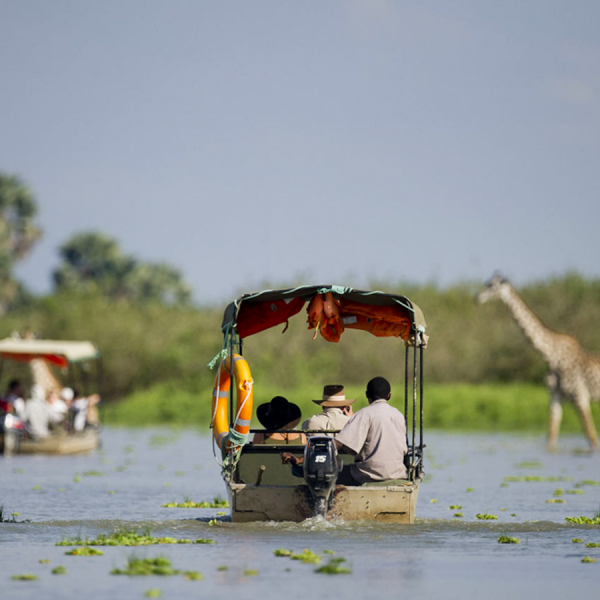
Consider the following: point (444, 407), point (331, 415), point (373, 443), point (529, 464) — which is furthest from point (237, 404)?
point (444, 407)

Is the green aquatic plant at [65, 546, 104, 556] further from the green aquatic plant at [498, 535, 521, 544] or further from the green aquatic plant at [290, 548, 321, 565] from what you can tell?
the green aquatic plant at [498, 535, 521, 544]

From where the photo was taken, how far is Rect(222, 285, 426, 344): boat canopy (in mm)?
14773

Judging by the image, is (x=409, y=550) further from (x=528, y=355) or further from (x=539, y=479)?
(x=528, y=355)

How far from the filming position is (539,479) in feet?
75.5

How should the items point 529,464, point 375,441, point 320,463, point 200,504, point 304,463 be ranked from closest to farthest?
point 320,463
point 304,463
point 375,441
point 200,504
point 529,464

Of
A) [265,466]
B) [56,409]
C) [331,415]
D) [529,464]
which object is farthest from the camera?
[56,409]

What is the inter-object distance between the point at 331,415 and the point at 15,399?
51.4ft

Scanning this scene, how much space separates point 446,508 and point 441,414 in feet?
83.9

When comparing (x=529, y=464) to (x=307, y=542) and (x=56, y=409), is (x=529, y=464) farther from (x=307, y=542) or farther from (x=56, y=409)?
(x=307, y=542)

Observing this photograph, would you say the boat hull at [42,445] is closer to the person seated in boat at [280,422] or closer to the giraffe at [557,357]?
the giraffe at [557,357]

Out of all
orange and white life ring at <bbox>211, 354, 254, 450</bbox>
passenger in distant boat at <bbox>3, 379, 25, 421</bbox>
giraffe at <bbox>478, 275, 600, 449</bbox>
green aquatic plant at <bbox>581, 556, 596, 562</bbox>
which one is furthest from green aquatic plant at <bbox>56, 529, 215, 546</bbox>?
giraffe at <bbox>478, 275, 600, 449</bbox>

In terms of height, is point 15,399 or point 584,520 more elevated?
point 15,399

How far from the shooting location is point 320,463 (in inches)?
518

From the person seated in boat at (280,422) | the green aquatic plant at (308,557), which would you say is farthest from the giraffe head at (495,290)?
the green aquatic plant at (308,557)
